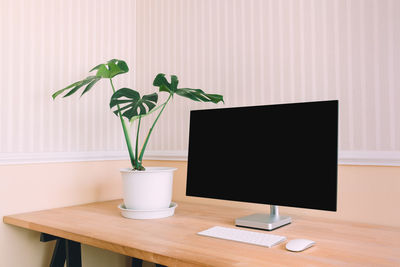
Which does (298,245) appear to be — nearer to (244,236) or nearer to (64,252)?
(244,236)

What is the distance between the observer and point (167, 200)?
1530mm

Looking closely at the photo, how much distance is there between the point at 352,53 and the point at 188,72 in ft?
2.85

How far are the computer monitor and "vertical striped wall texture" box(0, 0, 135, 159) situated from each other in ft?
2.38

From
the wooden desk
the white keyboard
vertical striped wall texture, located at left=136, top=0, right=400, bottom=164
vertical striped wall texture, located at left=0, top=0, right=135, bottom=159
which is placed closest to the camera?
the wooden desk

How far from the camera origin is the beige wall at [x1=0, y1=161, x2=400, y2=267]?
1366 mm

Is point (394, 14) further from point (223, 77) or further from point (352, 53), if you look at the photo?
point (223, 77)

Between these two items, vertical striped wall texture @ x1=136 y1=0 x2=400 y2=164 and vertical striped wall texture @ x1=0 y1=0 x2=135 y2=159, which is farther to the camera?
vertical striped wall texture @ x1=0 y1=0 x2=135 y2=159

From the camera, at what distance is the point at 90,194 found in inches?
75.2

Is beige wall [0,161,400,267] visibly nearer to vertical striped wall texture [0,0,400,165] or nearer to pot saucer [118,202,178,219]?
vertical striped wall texture [0,0,400,165]

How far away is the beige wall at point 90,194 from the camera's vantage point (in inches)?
53.8

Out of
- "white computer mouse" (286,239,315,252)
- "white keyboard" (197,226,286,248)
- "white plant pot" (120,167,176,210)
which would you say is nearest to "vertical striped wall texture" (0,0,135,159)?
"white plant pot" (120,167,176,210)

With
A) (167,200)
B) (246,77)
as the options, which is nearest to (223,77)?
(246,77)

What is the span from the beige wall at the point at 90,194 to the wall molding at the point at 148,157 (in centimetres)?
2

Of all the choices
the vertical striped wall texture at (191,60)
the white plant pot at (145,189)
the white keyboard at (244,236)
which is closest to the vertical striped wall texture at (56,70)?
the vertical striped wall texture at (191,60)
